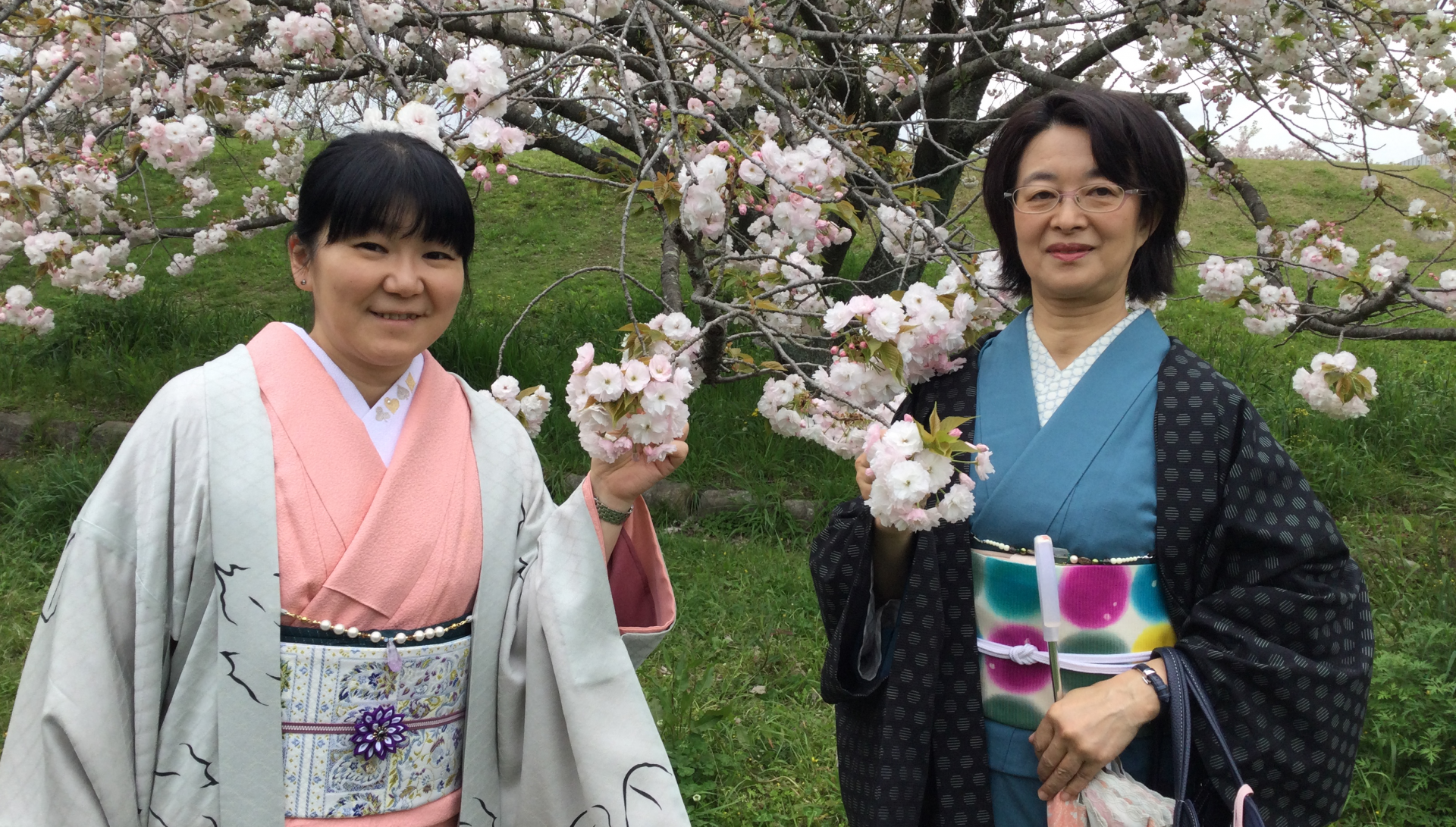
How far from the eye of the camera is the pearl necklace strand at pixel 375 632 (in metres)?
1.40

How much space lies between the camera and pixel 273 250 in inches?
349

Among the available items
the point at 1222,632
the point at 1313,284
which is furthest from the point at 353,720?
the point at 1313,284

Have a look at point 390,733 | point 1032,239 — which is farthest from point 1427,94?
point 390,733

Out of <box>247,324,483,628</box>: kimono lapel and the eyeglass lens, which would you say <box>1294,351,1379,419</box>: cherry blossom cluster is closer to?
the eyeglass lens

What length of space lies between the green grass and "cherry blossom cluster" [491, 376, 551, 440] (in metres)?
1.05

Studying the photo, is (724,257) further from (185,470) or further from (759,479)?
(759,479)

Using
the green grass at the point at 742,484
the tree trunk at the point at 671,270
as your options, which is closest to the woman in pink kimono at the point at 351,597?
the tree trunk at the point at 671,270

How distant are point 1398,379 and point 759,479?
3477 mm

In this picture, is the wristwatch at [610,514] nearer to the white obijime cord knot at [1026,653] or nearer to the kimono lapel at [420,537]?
the kimono lapel at [420,537]

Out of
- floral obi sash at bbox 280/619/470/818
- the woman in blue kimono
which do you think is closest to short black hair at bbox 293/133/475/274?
floral obi sash at bbox 280/619/470/818

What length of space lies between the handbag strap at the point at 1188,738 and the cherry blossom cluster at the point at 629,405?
0.75 meters

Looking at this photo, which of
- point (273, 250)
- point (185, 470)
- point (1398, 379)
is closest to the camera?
point (185, 470)

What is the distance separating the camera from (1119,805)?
53.6 inches

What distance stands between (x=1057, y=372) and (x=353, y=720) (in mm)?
1142
